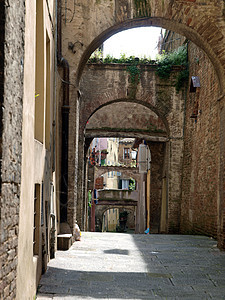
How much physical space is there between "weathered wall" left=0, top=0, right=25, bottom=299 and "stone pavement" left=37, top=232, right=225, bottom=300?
145cm

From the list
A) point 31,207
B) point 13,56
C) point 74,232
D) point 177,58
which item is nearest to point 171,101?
point 177,58

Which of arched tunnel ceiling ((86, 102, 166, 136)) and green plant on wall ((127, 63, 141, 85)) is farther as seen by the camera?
arched tunnel ceiling ((86, 102, 166, 136))

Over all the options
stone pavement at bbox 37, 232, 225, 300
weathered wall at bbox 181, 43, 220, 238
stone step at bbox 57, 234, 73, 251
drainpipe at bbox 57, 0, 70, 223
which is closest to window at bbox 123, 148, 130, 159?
weathered wall at bbox 181, 43, 220, 238

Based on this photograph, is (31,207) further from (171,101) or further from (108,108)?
(108,108)

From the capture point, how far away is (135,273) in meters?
5.67

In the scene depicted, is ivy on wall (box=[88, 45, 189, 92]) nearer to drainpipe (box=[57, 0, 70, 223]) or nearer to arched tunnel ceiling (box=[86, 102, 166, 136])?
arched tunnel ceiling (box=[86, 102, 166, 136])

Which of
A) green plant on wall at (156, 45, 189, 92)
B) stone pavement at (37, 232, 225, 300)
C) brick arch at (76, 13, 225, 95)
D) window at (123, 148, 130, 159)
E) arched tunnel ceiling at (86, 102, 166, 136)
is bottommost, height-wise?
stone pavement at (37, 232, 225, 300)

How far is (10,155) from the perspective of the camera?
3002mm

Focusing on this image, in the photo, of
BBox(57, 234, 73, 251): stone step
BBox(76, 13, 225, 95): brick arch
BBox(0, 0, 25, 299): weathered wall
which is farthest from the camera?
BBox(76, 13, 225, 95): brick arch

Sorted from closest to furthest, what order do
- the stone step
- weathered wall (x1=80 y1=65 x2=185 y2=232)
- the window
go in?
the stone step < weathered wall (x1=80 y1=65 x2=185 y2=232) < the window

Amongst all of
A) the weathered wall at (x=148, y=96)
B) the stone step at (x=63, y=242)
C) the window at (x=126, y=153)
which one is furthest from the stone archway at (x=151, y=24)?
the window at (x=126, y=153)

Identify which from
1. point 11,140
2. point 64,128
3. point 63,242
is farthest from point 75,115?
point 11,140

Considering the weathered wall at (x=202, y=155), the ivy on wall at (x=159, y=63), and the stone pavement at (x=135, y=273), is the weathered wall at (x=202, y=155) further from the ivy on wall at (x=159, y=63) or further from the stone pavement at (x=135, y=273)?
the stone pavement at (x=135, y=273)

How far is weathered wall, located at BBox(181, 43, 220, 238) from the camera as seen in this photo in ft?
31.8
